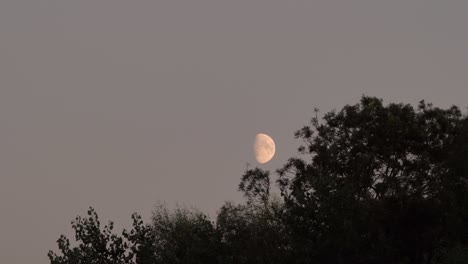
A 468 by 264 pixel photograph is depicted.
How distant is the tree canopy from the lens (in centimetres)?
6712

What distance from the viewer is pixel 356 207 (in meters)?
69.1

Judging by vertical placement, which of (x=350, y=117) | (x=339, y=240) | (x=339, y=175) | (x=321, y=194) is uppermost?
(x=350, y=117)

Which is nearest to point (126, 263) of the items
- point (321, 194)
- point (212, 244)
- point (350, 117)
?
point (212, 244)

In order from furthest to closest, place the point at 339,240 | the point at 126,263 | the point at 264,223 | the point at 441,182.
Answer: the point at 264,223 < the point at 441,182 < the point at 126,263 < the point at 339,240

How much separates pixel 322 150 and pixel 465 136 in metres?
12.9

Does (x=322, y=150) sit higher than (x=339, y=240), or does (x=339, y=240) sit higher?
(x=322, y=150)

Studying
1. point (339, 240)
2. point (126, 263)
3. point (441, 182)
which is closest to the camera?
point (339, 240)

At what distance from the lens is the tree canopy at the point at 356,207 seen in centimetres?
6712

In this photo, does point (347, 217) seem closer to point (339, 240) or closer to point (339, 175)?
point (339, 240)

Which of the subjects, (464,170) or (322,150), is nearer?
(464,170)

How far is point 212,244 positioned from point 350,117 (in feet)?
57.4

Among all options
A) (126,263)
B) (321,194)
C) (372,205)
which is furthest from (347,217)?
(126,263)

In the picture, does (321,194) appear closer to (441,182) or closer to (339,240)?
(339,240)

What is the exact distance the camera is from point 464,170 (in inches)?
2913
